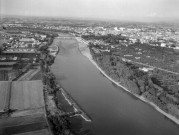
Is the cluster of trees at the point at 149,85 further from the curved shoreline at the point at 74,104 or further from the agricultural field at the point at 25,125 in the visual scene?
the agricultural field at the point at 25,125

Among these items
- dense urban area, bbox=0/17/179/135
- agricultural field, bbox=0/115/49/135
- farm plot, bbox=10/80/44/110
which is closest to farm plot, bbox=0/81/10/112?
dense urban area, bbox=0/17/179/135

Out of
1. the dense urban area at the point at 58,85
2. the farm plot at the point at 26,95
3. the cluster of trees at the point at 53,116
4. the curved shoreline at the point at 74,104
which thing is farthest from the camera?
the farm plot at the point at 26,95

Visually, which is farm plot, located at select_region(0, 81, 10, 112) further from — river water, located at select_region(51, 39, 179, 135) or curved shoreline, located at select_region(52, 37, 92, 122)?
river water, located at select_region(51, 39, 179, 135)

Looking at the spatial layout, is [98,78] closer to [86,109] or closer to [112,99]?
[112,99]

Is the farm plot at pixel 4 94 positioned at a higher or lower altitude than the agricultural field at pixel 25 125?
higher

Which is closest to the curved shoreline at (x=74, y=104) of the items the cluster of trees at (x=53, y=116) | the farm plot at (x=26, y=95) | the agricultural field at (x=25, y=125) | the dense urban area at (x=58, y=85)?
the dense urban area at (x=58, y=85)

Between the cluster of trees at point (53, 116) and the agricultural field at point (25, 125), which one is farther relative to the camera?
the cluster of trees at point (53, 116)
